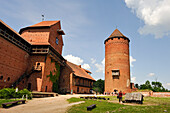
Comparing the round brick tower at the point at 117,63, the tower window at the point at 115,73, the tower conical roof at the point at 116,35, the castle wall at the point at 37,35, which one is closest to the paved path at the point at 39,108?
the castle wall at the point at 37,35

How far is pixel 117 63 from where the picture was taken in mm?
40094

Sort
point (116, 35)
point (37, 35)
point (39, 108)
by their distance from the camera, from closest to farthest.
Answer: point (39, 108), point (37, 35), point (116, 35)

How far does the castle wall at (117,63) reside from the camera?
3878 centimetres

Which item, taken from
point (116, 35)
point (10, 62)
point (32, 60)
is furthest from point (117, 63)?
point (10, 62)

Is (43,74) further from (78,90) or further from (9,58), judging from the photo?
(78,90)

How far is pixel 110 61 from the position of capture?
4175 cm

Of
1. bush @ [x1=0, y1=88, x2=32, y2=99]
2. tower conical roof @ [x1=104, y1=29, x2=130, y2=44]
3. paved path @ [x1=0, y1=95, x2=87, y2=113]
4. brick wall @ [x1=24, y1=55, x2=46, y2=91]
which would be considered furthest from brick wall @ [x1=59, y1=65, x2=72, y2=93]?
paved path @ [x1=0, y1=95, x2=87, y2=113]

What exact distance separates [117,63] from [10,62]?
2913 centimetres

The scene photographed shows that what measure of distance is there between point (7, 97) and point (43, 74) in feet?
31.7

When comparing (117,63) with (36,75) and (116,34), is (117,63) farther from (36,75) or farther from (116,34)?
(36,75)

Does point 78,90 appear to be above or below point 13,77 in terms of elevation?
below

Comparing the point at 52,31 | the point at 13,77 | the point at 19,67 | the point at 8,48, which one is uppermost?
the point at 52,31

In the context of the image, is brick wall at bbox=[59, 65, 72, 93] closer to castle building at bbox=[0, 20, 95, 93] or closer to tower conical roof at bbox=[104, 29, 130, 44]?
castle building at bbox=[0, 20, 95, 93]

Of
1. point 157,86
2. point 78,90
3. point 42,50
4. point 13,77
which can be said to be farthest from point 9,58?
point 157,86
